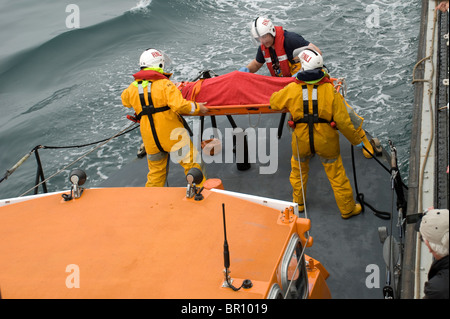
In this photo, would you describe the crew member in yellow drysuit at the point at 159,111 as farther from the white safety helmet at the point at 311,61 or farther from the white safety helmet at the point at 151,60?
the white safety helmet at the point at 311,61

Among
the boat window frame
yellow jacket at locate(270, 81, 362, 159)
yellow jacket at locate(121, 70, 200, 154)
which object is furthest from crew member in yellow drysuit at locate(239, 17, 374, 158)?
the boat window frame

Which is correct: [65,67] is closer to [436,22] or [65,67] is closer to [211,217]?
[436,22]

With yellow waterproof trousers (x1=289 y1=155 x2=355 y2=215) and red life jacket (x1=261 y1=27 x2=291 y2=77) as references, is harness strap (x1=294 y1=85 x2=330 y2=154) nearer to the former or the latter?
yellow waterproof trousers (x1=289 y1=155 x2=355 y2=215)

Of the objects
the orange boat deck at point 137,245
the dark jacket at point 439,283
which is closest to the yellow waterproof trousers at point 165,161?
the orange boat deck at point 137,245

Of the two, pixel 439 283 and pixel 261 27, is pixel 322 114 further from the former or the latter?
pixel 439 283

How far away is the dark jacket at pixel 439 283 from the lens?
7.28 feet

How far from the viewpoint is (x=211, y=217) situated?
2.92 m

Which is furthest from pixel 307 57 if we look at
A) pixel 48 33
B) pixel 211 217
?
pixel 48 33

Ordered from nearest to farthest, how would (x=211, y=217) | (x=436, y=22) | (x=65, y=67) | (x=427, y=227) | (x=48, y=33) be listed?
(x=427, y=227)
(x=211, y=217)
(x=436, y=22)
(x=65, y=67)
(x=48, y=33)

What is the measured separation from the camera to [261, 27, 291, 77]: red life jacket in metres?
5.46

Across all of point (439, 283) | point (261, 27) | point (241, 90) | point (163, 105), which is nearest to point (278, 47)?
point (261, 27)

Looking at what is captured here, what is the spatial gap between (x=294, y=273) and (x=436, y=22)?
432 centimetres

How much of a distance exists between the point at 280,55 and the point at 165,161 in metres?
1.79

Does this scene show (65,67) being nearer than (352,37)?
No
